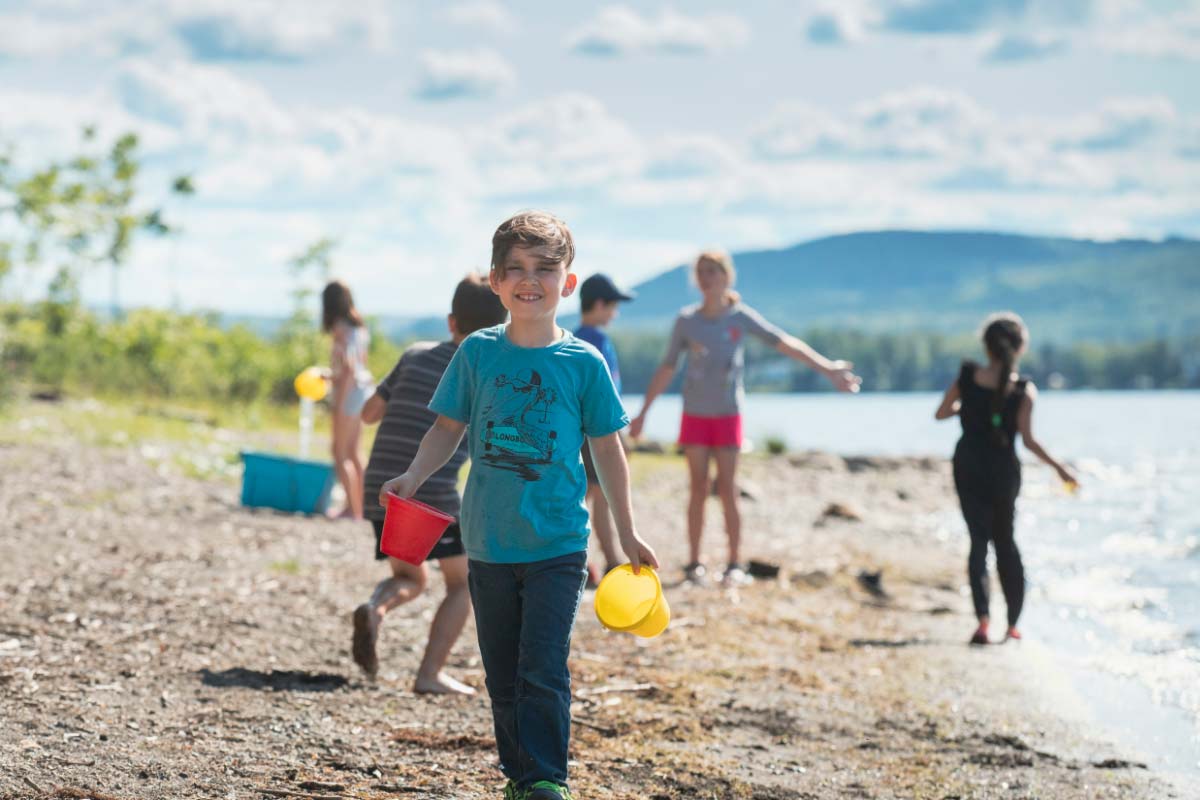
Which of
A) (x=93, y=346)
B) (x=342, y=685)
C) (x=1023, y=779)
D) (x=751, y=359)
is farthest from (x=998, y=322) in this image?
(x=751, y=359)

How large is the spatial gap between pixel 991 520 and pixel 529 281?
526 cm

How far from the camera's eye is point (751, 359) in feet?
376

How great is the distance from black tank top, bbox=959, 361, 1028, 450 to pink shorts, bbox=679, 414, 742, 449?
174 centimetres

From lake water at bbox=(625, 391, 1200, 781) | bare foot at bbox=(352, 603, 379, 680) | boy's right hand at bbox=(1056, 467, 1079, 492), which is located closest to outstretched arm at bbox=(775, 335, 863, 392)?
boy's right hand at bbox=(1056, 467, 1079, 492)

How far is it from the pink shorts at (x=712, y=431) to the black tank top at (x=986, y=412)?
1.74 meters

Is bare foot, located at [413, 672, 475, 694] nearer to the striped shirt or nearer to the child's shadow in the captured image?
the child's shadow

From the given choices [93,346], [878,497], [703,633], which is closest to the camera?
[703,633]

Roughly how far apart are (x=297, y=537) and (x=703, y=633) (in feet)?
12.7

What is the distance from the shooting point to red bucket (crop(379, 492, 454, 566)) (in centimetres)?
448

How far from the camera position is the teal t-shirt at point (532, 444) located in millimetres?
4199

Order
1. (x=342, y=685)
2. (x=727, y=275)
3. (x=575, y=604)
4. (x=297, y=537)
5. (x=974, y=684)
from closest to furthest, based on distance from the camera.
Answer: (x=575, y=604) → (x=342, y=685) → (x=974, y=684) → (x=727, y=275) → (x=297, y=537)

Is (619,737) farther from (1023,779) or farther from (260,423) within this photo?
(260,423)

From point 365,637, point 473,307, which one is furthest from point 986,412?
point 365,637

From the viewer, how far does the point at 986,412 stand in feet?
27.6
